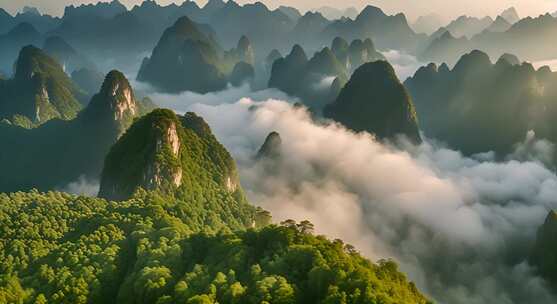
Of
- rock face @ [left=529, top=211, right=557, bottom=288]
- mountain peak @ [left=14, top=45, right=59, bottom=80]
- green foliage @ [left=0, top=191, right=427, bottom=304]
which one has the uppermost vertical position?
mountain peak @ [left=14, top=45, right=59, bottom=80]

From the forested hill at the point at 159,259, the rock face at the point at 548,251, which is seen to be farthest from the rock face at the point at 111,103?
the rock face at the point at 548,251

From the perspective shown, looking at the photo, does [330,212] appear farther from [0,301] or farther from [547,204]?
[0,301]

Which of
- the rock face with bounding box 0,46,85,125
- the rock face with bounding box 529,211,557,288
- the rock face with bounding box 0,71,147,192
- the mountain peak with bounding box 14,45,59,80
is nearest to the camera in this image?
the rock face with bounding box 529,211,557,288

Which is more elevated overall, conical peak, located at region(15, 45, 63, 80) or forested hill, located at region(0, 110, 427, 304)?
conical peak, located at region(15, 45, 63, 80)

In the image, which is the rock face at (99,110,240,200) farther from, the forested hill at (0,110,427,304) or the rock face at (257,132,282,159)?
the rock face at (257,132,282,159)

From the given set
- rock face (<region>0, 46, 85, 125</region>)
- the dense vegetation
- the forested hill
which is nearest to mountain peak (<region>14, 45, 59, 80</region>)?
rock face (<region>0, 46, 85, 125</region>)

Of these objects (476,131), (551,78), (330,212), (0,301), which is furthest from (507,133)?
(0,301)

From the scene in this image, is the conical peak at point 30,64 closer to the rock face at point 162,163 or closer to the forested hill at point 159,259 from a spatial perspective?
the rock face at point 162,163

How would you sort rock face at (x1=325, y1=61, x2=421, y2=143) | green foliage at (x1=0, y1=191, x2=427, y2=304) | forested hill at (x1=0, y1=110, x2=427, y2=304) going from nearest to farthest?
1. green foliage at (x1=0, y1=191, x2=427, y2=304)
2. forested hill at (x1=0, y1=110, x2=427, y2=304)
3. rock face at (x1=325, y1=61, x2=421, y2=143)
